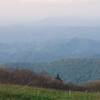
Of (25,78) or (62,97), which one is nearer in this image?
(62,97)

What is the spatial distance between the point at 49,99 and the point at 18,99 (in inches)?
41.0

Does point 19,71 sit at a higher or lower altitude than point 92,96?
higher

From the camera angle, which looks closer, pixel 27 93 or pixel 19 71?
pixel 27 93

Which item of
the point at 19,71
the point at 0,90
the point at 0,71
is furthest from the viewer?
the point at 19,71

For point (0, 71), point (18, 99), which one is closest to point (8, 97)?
point (18, 99)

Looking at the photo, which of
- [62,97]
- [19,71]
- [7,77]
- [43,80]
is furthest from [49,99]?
[19,71]

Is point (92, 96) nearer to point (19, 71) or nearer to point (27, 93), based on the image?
point (27, 93)

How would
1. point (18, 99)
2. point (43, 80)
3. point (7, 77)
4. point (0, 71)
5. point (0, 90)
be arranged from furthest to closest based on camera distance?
point (43, 80), point (0, 71), point (7, 77), point (0, 90), point (18, 99)

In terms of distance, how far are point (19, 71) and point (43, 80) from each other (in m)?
7.54

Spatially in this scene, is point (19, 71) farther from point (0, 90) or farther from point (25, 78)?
point (0, 90)

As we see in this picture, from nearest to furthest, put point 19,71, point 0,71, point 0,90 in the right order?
point 0,90, point 0,71, point 19,71

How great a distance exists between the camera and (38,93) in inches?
571

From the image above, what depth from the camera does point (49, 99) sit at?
538 inches

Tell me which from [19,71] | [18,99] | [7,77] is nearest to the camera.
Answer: [18,99]
